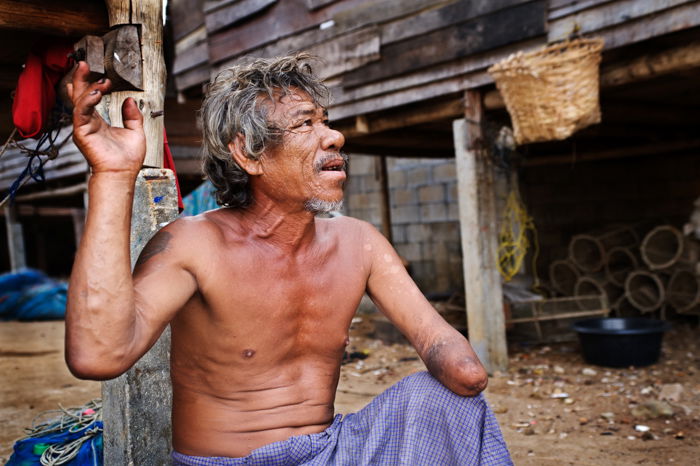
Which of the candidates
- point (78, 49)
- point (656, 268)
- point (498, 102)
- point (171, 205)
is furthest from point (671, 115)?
point (78, 49)

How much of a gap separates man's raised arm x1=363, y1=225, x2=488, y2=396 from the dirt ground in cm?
197

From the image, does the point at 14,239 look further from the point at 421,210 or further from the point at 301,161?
the point at 301,161

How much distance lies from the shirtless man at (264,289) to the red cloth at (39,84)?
88 centimetres

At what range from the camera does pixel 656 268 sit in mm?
7410

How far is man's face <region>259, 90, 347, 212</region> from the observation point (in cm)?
216

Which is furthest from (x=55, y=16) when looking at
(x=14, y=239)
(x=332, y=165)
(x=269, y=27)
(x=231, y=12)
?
(x=14, y=239)

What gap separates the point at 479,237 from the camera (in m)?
5.61

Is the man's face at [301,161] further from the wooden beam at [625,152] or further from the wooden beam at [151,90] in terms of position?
the wooden beam at [625,152]

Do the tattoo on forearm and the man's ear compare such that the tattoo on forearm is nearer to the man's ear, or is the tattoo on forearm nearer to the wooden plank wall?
the man's ear

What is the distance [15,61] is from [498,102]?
379 cm

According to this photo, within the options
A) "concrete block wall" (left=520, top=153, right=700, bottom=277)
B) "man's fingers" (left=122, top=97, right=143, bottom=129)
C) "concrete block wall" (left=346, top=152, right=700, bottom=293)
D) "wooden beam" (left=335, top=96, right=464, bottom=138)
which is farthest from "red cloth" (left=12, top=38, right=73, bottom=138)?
"concrete block wall" (left=520, top=153, right=700, bottom=277)

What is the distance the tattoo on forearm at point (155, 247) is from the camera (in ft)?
6.26

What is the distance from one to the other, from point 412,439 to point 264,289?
68 cm

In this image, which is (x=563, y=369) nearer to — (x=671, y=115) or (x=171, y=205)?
(x=671, y=115)
